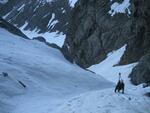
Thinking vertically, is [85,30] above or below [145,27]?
above

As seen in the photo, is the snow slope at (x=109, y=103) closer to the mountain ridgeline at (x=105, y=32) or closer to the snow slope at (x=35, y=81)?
the snow slope at (x=35, y=81)

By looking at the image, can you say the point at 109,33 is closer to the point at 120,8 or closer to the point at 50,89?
the point at 120,8

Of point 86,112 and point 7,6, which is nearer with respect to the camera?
point 86,112

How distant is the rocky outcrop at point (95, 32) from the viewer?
58.5 m

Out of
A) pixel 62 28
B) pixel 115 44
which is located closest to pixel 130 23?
pixel 115 44

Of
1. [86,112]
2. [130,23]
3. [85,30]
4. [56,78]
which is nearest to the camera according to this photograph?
[86,112]

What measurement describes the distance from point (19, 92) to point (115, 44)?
38862mm

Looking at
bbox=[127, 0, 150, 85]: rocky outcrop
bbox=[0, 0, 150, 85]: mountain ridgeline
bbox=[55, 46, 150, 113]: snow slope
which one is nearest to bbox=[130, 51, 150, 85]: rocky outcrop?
bbox=[0, 0, 150, 85]: mountain ridgeline

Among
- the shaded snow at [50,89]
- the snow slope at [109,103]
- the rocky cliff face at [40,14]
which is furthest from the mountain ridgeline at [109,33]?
the rocky cliff face at [40,14]

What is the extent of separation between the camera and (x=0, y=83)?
19.7 metres

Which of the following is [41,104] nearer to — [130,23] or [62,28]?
[130,23]

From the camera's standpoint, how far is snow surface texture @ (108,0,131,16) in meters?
60.6

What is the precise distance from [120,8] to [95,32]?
4.81 meters

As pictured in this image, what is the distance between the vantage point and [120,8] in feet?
204
